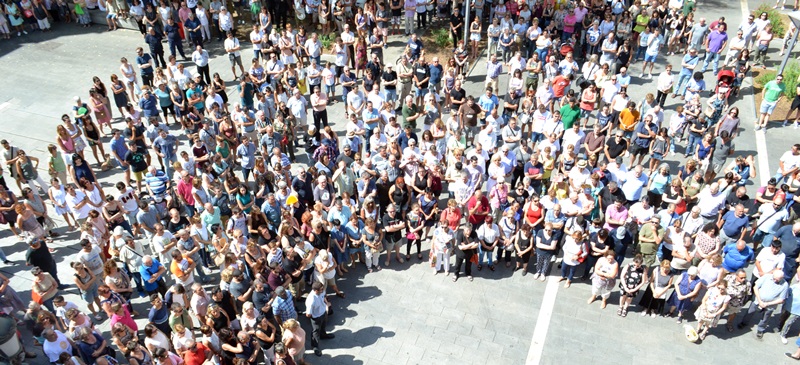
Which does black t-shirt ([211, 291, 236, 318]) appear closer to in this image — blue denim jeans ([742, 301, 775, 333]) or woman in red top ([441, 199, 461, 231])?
woman in red top ([441, 199, 461, 231])

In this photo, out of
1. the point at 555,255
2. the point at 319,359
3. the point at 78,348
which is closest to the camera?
the point at 78,348

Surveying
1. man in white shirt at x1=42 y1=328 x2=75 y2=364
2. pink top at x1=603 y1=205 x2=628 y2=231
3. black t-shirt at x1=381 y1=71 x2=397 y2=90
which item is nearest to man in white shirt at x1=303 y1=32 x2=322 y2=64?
black t-shirt at x1=381 y1=71 x2=397 y2=90

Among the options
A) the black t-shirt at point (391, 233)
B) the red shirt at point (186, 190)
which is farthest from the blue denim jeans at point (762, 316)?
the red shirt at point (186, 190)

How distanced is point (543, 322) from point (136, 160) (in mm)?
8497

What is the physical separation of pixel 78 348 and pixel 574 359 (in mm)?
7323

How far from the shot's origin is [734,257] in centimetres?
1005

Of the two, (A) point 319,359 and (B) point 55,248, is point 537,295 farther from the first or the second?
(B) point 55,248

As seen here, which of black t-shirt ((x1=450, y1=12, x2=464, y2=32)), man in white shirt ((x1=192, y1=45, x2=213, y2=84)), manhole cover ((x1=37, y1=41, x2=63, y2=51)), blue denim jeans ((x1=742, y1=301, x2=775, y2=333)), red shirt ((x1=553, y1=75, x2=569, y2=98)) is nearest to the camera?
blue denim jeans ((x1=742, y1=301, x2=775, y2=333))

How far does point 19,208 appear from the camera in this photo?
10359mm

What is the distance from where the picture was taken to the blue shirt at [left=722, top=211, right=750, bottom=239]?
10.7 m

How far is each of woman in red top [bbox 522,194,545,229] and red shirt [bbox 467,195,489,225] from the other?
2.33ft

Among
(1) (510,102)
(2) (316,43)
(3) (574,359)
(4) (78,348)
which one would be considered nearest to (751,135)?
(1) (510,102)

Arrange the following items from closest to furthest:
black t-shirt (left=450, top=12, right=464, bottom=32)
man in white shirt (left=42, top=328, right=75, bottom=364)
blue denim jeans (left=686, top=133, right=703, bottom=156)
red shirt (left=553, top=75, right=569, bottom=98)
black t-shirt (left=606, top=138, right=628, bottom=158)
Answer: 1. man in white shirt (left=42, top=328, right=75, bottom=364)
2. black t-shirt (left=606, top=138, right=628, bottom=158)
3. blue denim jeans (left=686, top=133, right=703, bottom=156)
4. red shirt (left=553, top=75, right=569, bottom=98)
5. black t-shirt (left=450, top=12, right=464, bottom=32)

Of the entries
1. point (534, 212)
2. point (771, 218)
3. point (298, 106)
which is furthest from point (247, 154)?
point (771, 218)
